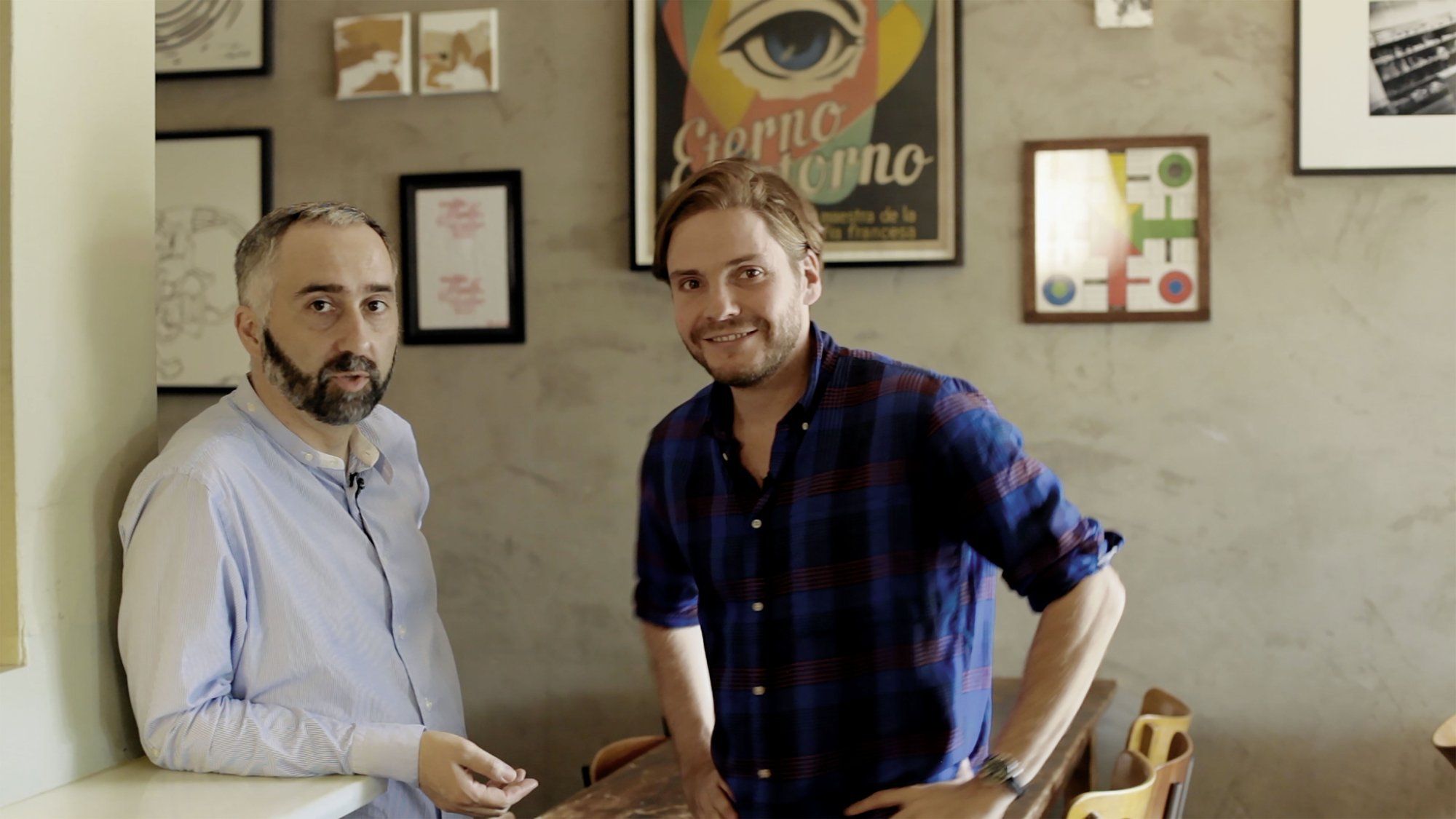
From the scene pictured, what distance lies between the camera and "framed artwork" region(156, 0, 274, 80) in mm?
3391

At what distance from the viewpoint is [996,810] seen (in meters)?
1.44

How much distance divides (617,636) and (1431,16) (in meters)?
2.55

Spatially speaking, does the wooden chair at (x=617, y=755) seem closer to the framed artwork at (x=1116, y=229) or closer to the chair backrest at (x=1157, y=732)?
the chair backrest at (x=1157, y=732)

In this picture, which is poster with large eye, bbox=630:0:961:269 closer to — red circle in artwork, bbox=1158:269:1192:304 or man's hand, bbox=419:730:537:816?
red circle in artwork, bbox=1158:269:1192:304

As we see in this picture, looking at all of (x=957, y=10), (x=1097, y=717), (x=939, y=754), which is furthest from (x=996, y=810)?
(x=957, y=10)

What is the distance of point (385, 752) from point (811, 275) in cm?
84

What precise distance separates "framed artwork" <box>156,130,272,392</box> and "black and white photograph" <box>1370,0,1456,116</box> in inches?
114

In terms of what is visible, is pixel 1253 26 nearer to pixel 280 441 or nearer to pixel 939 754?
pixel 939 754

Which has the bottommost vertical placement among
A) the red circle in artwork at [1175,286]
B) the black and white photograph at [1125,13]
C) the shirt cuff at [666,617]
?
the shirt cuff at [666,617]

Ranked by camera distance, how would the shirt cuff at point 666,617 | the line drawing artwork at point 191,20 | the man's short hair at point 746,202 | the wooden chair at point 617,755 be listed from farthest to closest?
the line drawing artwork at point 191,20 → the wooden chair at point 617,755 → the shirt cuff at point 666,617 → the man's short hair at point 746,202

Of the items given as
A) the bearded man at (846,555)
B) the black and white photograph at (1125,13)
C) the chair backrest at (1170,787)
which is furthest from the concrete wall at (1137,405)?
the bearded man at (846,555)

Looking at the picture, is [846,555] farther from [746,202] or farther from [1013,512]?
[746,202]

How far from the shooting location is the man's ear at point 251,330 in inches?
67.4

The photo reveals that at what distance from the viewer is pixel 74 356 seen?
1558 mm
